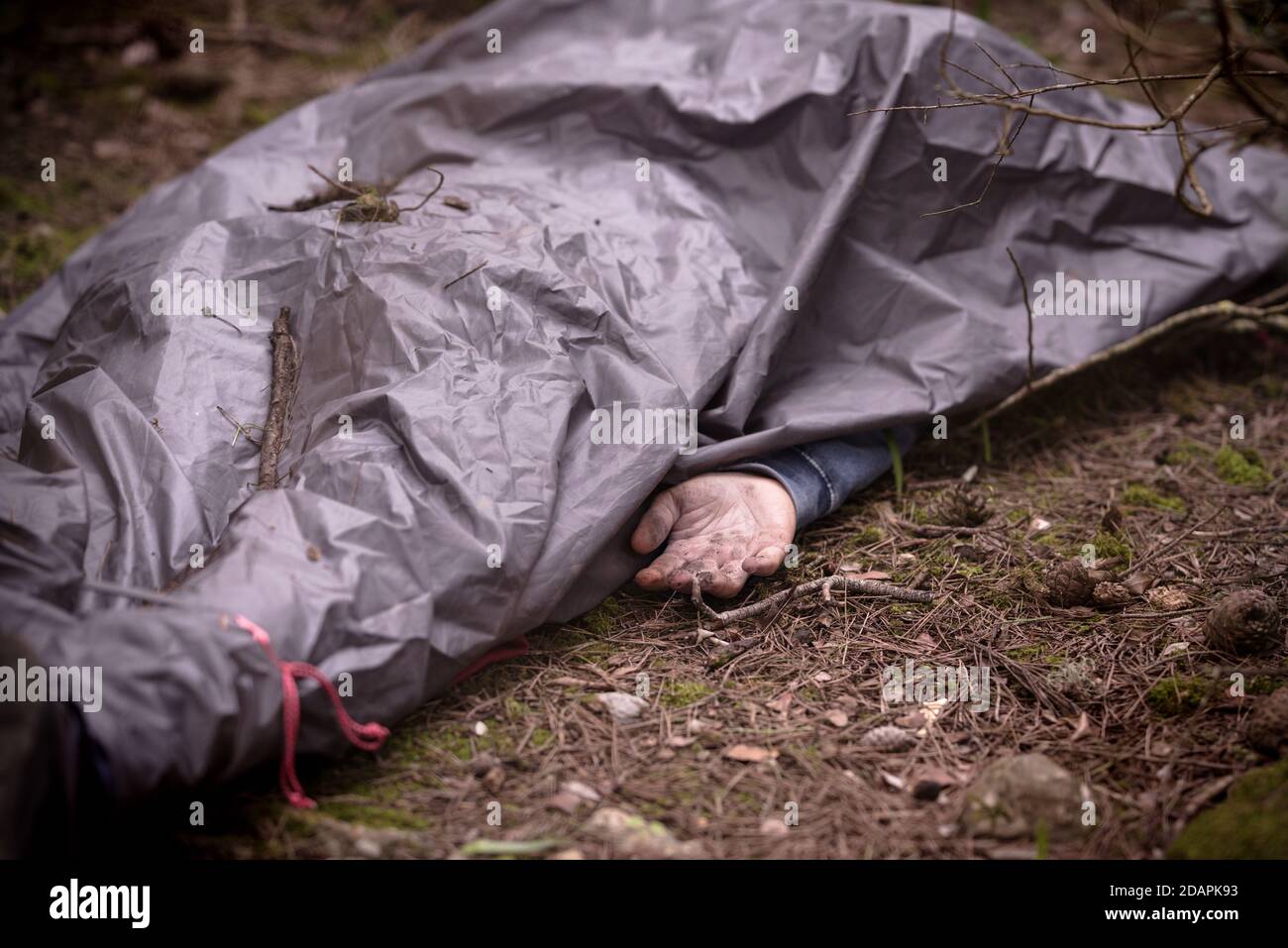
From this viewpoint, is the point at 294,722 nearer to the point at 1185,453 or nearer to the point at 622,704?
the point at 622,704

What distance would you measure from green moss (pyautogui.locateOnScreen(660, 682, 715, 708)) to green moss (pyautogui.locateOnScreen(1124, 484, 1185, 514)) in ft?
4.17

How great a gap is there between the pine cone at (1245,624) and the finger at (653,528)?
111 centimetres

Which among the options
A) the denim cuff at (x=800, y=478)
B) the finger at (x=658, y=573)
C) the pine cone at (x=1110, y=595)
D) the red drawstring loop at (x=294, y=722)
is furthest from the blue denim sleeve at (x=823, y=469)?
the red drawstring loop at (x=294, y=722)

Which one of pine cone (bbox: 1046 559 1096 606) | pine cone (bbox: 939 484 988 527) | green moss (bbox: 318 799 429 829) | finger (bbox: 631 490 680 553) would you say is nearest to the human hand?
finger (bbox: 631 490 680 553)

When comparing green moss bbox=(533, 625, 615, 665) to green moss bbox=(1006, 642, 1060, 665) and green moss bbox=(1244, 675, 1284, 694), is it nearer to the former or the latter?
green moss bbox=(1006, 642, 1060, 665)

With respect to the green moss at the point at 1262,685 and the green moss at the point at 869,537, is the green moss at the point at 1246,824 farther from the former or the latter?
the green moss at the point at 869,537

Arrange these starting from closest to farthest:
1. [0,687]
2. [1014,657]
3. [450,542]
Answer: [0,687], [450,542], [1014,657]

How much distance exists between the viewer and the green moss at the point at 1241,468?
2353 millimetres

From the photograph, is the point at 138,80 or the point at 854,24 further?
the point at 138,80

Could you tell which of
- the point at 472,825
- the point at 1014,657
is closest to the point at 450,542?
the point at 472,825

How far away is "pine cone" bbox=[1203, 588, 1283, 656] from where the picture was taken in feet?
5.70

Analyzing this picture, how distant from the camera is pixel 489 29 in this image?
9.44 ft
